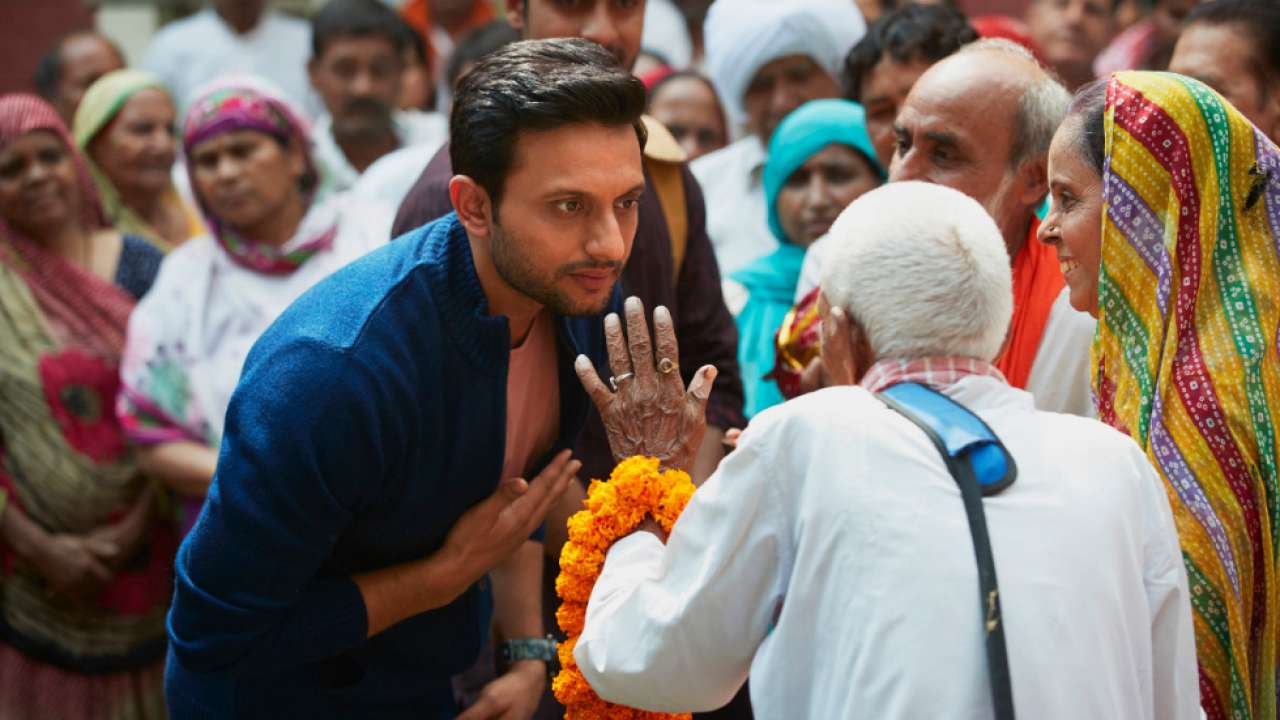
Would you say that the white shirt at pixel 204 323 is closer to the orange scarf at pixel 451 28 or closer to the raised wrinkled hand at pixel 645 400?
the raised wrinkled hand at pixel 645 400

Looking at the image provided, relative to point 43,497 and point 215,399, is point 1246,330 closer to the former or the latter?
point 215,399

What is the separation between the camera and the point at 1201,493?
8.60 feet

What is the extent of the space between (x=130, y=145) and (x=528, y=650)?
356 cm

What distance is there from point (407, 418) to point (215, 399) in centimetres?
201

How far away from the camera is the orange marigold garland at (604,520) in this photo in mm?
2619

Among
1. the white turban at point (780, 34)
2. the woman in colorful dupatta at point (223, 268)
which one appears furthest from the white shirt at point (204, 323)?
the white turban at point (780, 34)

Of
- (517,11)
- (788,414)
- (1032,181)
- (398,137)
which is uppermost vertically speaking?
(517,11)

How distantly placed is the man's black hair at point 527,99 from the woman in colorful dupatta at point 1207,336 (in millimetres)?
918

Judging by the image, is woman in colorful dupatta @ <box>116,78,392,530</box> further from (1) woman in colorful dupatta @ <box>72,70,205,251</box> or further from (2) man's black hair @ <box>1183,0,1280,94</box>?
(2) man's black hair @ <box>1183,0,1280,94</box>

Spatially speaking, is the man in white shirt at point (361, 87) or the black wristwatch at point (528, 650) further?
the man in white shirt at point (361, 87)

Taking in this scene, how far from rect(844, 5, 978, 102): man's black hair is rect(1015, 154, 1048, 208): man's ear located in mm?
921

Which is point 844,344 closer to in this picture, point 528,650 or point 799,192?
point 528,650

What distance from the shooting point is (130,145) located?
237 inches

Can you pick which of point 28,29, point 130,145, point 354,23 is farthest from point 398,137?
point 28,29
